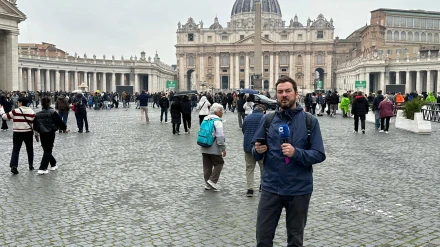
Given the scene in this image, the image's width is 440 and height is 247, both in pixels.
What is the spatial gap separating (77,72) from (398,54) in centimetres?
4571

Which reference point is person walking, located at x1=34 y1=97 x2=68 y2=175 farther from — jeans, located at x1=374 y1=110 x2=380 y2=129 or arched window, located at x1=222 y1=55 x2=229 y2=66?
arched window, located at x1=222 y1=55 x2=229 y2=66

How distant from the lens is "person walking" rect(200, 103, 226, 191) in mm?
7978

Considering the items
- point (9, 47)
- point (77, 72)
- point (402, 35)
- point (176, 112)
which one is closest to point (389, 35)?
point (402, 35)

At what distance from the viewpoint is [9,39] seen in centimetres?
3588

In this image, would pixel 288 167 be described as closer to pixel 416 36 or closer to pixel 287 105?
pixel 287 105

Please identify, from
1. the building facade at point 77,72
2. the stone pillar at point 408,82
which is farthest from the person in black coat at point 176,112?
the stone pillar at point 408,82

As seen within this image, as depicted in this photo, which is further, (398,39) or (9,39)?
(398,39)

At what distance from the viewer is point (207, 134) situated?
7.98 metres

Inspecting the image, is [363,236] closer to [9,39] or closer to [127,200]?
[127,200]

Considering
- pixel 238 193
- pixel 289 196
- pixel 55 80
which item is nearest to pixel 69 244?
pixel 289 196

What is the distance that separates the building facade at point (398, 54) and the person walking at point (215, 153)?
5916 cm

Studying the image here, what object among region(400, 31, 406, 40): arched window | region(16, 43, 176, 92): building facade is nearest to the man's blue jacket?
region(16, 43, 176, 92): building facade

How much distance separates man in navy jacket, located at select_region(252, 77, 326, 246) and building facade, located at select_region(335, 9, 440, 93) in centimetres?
6256

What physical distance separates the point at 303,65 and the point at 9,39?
241ft
